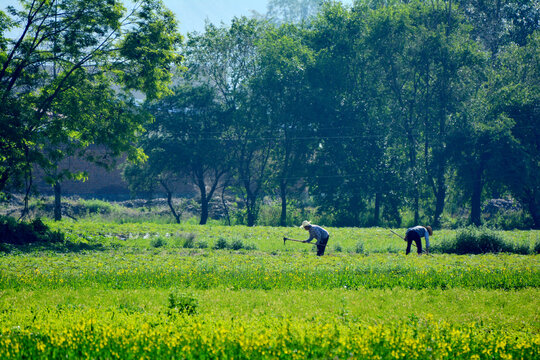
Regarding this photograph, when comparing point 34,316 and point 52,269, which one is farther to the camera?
point 52,269

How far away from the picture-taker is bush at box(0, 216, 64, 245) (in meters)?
25.4

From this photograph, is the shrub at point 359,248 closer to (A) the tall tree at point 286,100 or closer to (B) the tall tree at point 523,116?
(A) the tall tree at point 286,100

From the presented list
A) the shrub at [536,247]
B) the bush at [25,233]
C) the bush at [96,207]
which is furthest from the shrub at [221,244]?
the bush at [96,207]

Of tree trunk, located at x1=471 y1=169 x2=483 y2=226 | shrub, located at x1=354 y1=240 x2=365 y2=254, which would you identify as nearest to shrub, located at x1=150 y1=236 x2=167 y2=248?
shrub, located at x1=354 y1=240 x2=365 y2=254

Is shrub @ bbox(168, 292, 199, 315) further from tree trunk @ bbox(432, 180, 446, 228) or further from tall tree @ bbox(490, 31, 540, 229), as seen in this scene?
tall tree @ bbox(490, 31, 540, 229)

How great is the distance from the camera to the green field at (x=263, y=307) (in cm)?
884

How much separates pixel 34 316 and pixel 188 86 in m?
38.1

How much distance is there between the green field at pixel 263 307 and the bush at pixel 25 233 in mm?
2782

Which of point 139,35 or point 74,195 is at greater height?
point 139,35

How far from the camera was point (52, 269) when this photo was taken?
17.0 metres

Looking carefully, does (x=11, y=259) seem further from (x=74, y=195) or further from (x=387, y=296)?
(x=74, y=195)

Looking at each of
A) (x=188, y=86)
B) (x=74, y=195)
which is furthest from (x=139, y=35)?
→ (x=74, y=195)

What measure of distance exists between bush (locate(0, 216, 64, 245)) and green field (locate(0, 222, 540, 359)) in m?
2.78

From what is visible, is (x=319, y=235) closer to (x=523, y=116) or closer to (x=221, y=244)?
(x=221, y=244)
